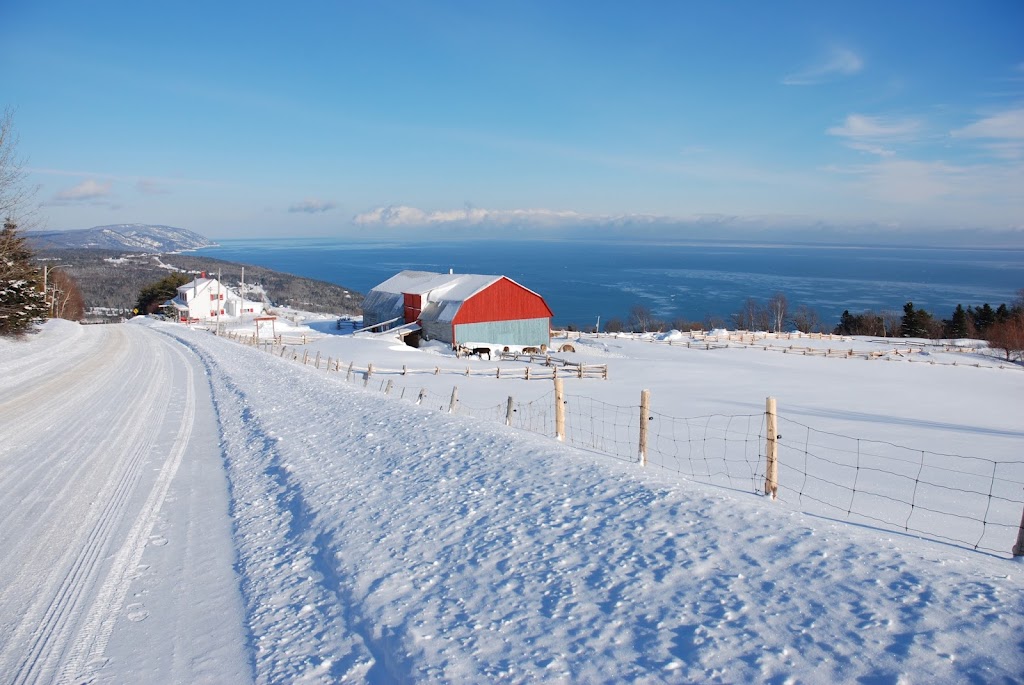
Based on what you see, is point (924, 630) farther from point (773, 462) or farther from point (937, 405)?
point (937, 405)

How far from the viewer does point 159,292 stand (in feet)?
267

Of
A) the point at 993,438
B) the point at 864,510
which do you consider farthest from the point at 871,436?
the point at 864,510

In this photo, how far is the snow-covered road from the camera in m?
5.14

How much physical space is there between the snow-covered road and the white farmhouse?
62.3 metres

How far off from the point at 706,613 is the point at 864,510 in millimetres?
6065

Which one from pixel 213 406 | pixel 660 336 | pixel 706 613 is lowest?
pixel 660 336

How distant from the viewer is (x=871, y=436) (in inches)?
665

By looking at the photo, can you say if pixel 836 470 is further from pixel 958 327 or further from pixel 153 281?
pixel 153 281

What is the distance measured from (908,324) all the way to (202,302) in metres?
85.8

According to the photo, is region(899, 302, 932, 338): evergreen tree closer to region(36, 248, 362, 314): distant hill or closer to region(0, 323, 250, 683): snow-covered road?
region(0, 323, 250, 683): snow-covered road

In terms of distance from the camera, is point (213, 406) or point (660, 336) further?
point (660, 336)

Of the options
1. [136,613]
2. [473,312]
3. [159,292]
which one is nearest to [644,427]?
[136,613]

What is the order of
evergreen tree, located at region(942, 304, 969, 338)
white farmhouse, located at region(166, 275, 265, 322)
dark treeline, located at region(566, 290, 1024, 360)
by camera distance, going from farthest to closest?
evergreen tree, located at region(942, 304, 969, 338)
white farmhouse, located at region(166, 275, 265, 322)
dark treeline, located at region(566, 290, 1024, 360)

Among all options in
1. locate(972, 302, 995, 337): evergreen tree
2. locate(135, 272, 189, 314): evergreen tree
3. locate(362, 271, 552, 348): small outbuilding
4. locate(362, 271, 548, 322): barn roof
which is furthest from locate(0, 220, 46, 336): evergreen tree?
locate(972, 302, 995, 337): evergreen tree
